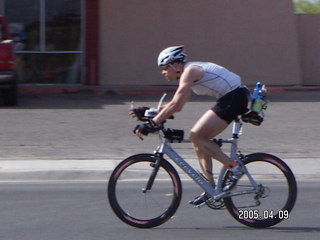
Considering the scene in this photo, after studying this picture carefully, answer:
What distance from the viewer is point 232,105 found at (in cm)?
697

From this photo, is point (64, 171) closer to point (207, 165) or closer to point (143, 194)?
point (143, 194)

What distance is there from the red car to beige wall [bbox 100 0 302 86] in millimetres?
3877

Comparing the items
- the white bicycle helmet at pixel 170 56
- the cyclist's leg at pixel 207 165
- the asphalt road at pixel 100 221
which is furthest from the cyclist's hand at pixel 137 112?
the asphalt road at pixel 100 221

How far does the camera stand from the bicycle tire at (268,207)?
7129mm

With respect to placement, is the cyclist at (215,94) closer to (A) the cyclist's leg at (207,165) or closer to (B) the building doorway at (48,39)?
(A) the cyclist's leg at (207,165)

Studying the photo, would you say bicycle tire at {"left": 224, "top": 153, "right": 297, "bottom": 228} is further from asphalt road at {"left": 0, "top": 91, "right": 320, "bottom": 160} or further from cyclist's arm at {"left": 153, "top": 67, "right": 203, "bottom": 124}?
asphalt road at {"left": 0, "top": 91, "right": 320, "bottom": 160}

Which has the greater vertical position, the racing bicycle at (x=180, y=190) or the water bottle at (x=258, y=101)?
the water bottle at (x=258, y=101)

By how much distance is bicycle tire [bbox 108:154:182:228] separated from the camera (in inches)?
277

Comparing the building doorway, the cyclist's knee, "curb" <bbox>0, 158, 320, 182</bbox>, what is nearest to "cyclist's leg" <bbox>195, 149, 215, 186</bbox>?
the cyclist's knee

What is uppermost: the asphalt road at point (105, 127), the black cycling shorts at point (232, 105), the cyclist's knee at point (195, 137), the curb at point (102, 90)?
the black cycling shorts at point (232, 105)

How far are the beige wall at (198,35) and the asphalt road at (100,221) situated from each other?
11148 millimetres

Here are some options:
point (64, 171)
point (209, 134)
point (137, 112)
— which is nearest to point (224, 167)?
point (209, 134)

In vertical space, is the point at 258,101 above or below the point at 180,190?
above

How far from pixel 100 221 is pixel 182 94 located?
170 cm
